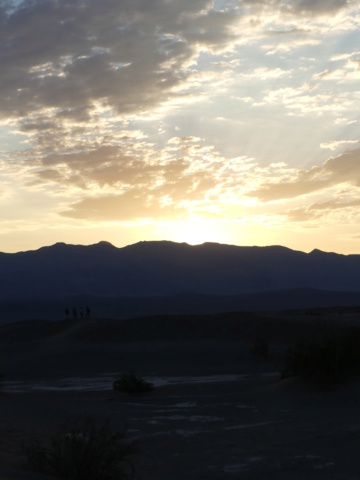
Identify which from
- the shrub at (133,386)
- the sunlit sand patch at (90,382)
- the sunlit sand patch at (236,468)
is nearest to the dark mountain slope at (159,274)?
the sunlit sand patch at (90,382)

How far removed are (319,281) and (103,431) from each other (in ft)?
602

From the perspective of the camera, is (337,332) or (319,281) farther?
(319,281)

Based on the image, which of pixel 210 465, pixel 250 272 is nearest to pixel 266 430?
pixel 210 465

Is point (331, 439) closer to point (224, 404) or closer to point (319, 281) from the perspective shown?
point (224, 404)

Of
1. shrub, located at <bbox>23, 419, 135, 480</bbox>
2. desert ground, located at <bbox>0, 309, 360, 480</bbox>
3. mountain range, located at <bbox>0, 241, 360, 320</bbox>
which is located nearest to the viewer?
shrub, located at <bbox>23, 419, 135, 480</bbox>

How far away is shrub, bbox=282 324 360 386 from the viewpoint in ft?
64.7

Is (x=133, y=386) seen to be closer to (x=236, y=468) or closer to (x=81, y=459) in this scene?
(x=236, y=468)

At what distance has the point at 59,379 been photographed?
30766 millimetres

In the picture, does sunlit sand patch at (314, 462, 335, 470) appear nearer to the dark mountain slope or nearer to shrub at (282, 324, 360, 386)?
shrub at (282, 324, 360, 386)

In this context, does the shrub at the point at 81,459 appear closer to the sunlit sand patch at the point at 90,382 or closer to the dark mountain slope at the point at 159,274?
the sunlit sand patch at the point at 90,382

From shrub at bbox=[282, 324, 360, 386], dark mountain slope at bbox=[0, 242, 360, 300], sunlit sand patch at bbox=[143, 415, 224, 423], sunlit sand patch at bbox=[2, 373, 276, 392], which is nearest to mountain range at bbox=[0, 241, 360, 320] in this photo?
dark mountain slope at bbox=[0, 242, 360, 300]

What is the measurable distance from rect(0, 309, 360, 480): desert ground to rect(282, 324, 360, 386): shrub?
0.53m

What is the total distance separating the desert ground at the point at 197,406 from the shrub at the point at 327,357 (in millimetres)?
527

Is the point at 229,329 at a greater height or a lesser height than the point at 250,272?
lesser
